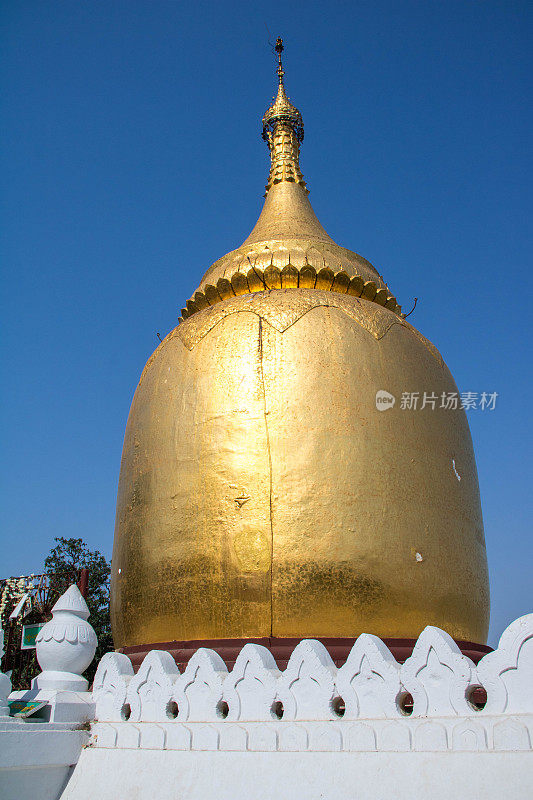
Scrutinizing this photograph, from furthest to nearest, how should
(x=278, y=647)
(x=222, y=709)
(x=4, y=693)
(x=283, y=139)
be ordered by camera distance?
1. (x=283, y=139)
2. (x=278, y=647)
3. (x=4, y=693)
4. (x=222, y=709)

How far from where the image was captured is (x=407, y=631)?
616 cm

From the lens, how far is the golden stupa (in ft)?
20.2

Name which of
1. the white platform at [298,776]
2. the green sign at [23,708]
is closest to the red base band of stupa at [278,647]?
the white platform at [298,776]

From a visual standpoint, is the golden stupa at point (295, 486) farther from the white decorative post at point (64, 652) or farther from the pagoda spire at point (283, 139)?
the pagoda spire at point (283, 139)

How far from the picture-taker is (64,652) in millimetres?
6098

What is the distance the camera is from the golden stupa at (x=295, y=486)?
6.16 m

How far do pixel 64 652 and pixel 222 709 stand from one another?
5.56 feet

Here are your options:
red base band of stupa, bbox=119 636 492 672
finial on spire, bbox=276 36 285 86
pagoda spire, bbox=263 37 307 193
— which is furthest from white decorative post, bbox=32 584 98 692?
finial on spire, bbox=276 36 285 86

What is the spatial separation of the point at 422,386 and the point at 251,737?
4.09 metres

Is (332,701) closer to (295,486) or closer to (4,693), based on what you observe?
(295,486)

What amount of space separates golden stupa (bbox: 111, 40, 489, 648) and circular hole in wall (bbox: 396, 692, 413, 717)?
1.24 metres

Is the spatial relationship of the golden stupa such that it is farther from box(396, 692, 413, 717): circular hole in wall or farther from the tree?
the tree

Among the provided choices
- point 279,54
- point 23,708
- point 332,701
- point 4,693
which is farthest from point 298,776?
point 279,54

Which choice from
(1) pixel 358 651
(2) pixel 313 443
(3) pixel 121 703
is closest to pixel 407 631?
(1) pixel 358 651
